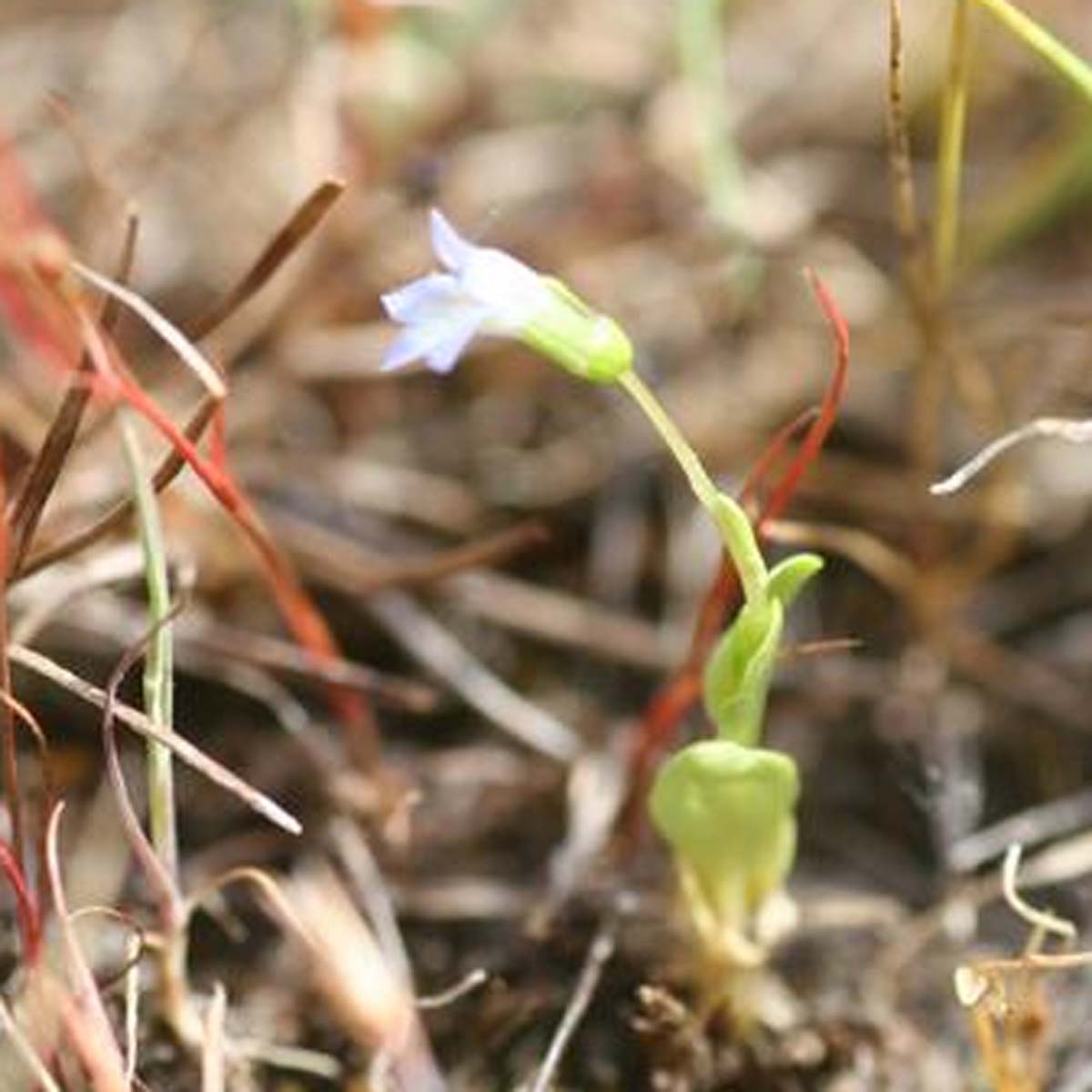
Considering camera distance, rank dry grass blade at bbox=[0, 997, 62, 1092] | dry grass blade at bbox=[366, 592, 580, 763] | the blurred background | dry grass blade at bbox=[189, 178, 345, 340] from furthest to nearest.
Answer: dry grass blade at bbox=[366, 592, 580, 763]
the blurred background
dry grass blade at bbox=[189, 178, 345, 340]
dry grass blade at bbox=[0, 997, 62, 1092]

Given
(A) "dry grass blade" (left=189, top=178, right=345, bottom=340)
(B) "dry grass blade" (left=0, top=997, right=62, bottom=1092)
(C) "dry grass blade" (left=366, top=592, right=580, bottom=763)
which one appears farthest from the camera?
(C) "dry grass blade" (left=366, top=592, right=580, bottom=763)

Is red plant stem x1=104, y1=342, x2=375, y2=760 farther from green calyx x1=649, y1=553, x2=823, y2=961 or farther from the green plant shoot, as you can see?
green calyx x1=649, y1=553, x2=823, y2=961

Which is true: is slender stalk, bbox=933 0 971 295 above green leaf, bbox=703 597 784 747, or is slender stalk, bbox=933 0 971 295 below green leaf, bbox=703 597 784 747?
above

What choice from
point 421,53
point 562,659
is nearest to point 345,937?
point 562,659

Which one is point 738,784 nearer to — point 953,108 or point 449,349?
point 449,349

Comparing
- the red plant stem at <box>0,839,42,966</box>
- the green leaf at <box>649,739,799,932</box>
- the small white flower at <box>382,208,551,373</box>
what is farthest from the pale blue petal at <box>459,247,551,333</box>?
the red plant stem at <box>0,839,42,966</box>

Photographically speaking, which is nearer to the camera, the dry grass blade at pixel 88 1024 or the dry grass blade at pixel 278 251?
the dry grass blade at pixel 88 1024

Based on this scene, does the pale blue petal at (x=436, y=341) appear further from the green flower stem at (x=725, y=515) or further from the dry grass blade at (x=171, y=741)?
the dry grass blade at (x=171, y=741)

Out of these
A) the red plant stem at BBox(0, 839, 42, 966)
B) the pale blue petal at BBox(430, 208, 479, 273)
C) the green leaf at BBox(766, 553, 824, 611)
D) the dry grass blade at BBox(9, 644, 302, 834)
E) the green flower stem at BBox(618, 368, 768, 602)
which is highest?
the pale blue petal at BBox(430, 208, 479, 273)

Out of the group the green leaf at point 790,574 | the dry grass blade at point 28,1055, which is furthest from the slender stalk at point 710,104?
the dry grass blade at point 28,1055

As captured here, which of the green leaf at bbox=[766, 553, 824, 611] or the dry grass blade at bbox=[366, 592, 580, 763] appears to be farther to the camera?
the dry grass blade at bbox=[366, 592, 580, 763]
